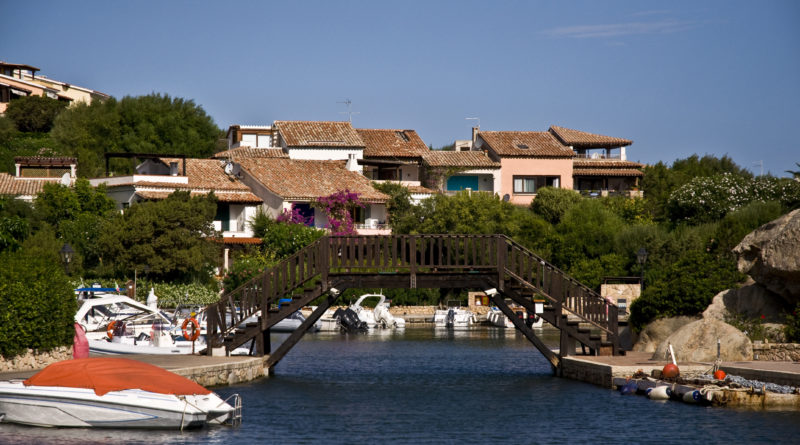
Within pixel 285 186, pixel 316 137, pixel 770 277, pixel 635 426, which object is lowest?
pixel 635 426

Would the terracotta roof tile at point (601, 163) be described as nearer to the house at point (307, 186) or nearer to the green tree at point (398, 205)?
the green tree at point (398, 205)

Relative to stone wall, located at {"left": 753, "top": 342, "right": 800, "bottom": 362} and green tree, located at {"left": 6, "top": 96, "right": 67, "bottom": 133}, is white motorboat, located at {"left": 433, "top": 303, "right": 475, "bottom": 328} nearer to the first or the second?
stone wall, located at {"left": 753, "top": 342, "right": 800, "bottom": 362}

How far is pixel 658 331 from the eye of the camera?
33344 millimetres

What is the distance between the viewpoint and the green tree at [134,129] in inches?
3538

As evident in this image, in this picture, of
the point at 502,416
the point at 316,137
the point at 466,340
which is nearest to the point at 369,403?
the point at 502,416

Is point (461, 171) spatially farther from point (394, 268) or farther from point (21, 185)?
point (394, 268)

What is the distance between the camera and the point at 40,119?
101 metres

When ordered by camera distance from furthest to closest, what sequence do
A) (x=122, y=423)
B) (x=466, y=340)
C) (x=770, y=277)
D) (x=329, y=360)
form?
(x=466, y=340), (x=329, y=360), (x=770, y=277), (x=122, y=423)

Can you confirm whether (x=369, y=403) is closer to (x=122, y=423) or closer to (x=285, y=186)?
(x=122, y=423)

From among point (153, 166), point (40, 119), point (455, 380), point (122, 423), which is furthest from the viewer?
point (40, 119)

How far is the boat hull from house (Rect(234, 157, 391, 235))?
49.6 meters

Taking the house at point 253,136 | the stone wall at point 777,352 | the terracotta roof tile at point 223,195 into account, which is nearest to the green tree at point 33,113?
the house at point 253,136

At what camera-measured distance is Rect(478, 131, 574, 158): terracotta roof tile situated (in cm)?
8956

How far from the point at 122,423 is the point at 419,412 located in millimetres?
7340
